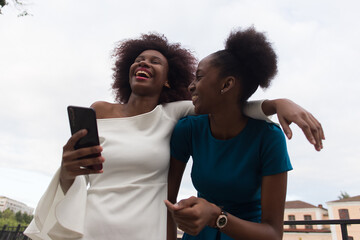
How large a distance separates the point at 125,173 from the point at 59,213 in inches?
15.9

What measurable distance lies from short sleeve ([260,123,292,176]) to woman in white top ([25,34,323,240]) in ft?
0.45

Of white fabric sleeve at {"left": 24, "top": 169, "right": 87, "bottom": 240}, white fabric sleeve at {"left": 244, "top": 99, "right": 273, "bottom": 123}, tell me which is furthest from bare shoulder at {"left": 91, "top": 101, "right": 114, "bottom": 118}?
white fabric sleeve at {"left": 244, "top": 99, "right": 273, "bottom": 123}

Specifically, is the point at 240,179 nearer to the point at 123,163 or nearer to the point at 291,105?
the point at 291,105

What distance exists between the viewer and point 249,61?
188 centimetres

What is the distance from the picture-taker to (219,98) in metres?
1.83

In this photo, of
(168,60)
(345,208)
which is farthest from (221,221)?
(345,208)

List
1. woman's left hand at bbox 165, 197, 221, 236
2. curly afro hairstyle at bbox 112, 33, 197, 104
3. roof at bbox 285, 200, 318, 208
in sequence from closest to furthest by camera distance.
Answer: woman's left hand at bbox 165, 197, 221, 236 → curly afro hairstyle at bbox 112, 33, 197, 104 → roof at bbox 285, 200, 318, 208

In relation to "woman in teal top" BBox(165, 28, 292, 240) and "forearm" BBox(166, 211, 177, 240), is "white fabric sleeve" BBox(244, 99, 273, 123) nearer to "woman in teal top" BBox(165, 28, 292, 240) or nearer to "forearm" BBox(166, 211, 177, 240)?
"woman in teal top" BBox(165, 28, 292, 240)

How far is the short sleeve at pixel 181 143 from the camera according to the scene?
1935 mm

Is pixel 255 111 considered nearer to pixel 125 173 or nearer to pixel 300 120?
pixel 300 120

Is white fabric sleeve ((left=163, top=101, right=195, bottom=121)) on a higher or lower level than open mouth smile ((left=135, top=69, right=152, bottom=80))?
lower

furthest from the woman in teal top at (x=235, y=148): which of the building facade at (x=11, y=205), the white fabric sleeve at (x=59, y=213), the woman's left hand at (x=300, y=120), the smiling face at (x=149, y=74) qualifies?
the building facade at (x=11, y=205)

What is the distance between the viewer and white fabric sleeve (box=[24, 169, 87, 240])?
1.51m

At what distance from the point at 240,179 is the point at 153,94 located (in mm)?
945
